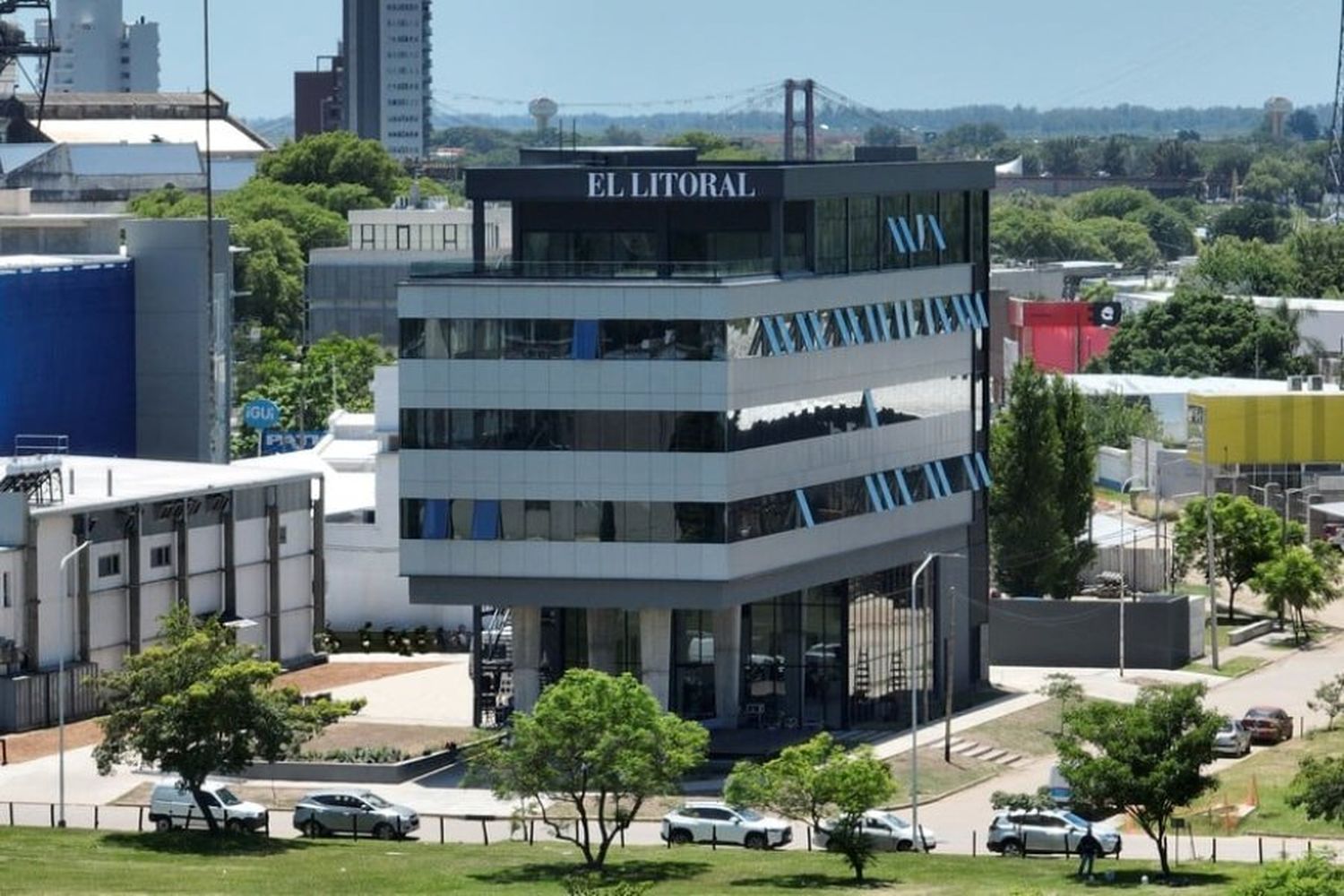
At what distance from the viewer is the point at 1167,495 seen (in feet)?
582

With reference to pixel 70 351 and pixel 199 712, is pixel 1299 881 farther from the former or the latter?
pixel 70 351

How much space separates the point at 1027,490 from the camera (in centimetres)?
13750

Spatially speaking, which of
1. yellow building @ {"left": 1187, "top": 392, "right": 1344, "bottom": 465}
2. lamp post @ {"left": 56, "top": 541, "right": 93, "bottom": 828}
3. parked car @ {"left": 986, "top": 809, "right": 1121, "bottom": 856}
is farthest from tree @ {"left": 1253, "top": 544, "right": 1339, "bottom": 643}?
lamp post @ {"left": 56, "top": 541, "right": 93, "bottom": 828}

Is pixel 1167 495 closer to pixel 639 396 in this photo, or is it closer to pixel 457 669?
pixel 457 669

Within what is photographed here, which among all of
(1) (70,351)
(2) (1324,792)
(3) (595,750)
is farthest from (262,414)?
(2) (1324,792)

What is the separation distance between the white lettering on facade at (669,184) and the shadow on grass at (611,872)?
25.5m

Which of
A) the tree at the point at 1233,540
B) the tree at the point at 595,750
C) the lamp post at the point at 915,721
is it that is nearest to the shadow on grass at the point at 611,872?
the tree at the point at 595,750

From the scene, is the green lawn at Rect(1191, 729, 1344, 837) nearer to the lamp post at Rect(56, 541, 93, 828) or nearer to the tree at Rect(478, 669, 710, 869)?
the tree at Rect(478, 669, 710, 869)

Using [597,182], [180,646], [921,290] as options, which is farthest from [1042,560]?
[180,646]

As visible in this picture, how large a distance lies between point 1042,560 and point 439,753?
3583cm

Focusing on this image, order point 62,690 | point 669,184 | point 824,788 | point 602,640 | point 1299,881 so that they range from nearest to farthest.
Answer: point 1299,881, point 824,788, point 62,690, point 669,184, point 602,640

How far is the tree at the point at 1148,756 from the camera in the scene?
3531 inches

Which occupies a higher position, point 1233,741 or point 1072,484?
point 1072,484

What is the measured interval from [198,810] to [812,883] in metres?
17.8
